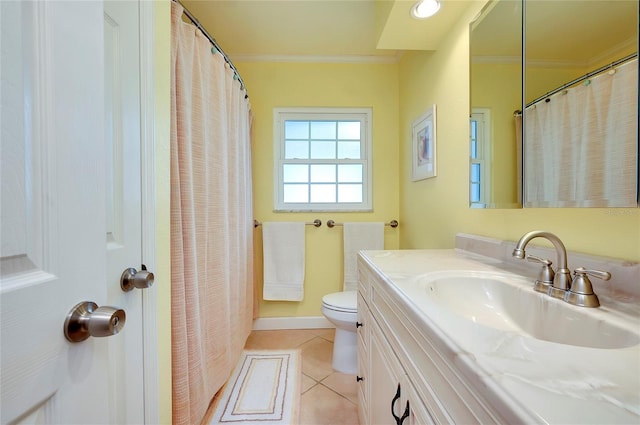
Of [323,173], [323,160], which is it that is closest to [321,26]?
[323,160]

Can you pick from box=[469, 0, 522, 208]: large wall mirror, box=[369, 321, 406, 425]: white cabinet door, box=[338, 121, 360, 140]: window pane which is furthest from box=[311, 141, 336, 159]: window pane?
box=[369, 321, 406, 425]: white cabinet door

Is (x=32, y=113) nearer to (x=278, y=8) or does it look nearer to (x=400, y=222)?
(x=278, y=8)

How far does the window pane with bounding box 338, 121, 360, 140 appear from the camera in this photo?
7.27 ft

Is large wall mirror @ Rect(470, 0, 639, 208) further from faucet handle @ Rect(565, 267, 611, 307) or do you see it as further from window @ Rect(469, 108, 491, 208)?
faucet handle @ Rect(565, 267, 611, 307)

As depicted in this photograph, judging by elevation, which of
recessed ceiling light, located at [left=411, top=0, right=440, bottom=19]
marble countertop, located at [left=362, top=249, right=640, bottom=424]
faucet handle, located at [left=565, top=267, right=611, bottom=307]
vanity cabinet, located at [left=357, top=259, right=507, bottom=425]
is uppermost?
recessed ceiling light, located at [left=411, top=0, right=440, bottom=19]

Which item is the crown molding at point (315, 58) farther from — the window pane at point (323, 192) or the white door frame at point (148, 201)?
the white door frame at point (148, 201)

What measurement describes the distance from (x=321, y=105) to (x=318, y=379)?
2.00 meters

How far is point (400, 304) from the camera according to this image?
2.03 ft

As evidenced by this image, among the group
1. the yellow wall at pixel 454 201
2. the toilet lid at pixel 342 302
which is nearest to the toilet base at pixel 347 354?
the toilet lid at pixel 342 302

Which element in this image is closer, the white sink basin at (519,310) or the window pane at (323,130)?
the white sink basin at (519,310)

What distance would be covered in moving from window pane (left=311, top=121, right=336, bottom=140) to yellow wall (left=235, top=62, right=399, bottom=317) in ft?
0.50

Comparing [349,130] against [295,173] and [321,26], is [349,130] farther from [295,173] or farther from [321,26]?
[321,26]

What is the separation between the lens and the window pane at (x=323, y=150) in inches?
87.6

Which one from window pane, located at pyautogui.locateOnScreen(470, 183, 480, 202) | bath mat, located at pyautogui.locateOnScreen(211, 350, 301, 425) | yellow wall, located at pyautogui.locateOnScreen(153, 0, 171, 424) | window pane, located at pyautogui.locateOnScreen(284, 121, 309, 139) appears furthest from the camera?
window pane, located at pyautogui.locateOnScreen(284, 121, 309, 139)
